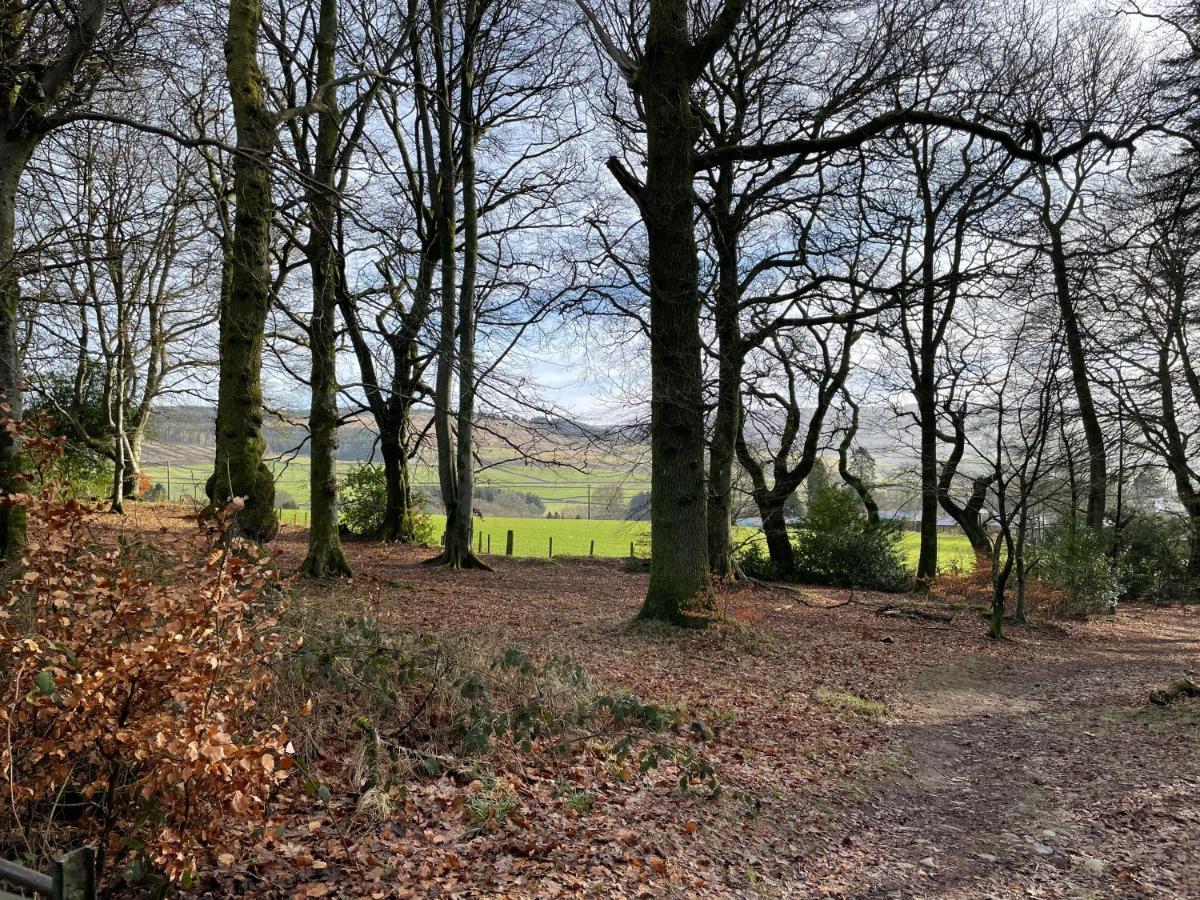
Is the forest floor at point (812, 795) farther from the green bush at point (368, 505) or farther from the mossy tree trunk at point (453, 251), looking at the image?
the green bush at point (368, 505)

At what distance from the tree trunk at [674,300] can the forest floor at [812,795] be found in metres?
0.77

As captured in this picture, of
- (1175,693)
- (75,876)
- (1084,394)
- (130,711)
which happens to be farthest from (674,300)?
(1084,394)

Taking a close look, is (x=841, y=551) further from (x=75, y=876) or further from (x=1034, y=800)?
(x=75, y=876)

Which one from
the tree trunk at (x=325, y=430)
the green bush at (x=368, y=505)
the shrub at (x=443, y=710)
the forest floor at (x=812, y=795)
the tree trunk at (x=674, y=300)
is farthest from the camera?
the green bush at (x=368, y=505)

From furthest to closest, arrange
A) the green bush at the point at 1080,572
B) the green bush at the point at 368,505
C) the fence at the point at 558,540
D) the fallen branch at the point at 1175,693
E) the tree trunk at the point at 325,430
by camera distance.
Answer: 1. the fence at the point at 558,540
2. the green bush at the point at 368,505
3. the green bush at the point at 1080,572
4. the tree trunk at the point at 325,430
5. the fallen branch at the point at 1175,693

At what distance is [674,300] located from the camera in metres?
9.23

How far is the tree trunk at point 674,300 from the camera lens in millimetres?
9180

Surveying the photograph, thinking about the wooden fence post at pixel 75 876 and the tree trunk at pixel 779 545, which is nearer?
the wooden fence post at pixel 75 876

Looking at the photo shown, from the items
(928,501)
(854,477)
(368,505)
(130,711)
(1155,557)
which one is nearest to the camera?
(130,711)

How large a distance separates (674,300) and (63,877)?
841cm

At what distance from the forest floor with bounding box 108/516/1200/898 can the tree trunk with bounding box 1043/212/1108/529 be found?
699cm

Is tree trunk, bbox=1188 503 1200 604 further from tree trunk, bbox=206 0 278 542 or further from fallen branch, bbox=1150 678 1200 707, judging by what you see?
tree trunk, bbox=206 0 278 542

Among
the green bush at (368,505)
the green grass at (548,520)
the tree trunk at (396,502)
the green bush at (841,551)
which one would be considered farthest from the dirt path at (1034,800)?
the green bush at (368,505)

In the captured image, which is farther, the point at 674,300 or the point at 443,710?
the point at 674,300
